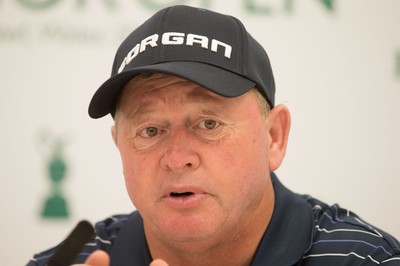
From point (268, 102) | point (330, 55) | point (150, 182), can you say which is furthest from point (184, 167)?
point (330, 55)

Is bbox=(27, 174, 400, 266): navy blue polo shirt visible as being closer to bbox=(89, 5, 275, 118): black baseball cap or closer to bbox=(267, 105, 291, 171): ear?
bbox=(267, 105, 291, 171): ear

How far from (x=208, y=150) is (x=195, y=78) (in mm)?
134

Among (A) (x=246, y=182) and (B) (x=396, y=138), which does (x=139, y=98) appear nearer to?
(A) (x=246, y=182)

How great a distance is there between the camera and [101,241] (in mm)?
1325

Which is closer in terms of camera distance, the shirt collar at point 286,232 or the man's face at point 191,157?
the man's face at point 191,157

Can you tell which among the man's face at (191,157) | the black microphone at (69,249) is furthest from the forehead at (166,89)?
the black microphone at (69,249)

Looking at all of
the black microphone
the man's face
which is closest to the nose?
the man's face

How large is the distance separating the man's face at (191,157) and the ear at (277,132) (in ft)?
0.22

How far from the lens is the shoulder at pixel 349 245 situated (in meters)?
1.13

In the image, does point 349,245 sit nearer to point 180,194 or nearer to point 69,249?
point 180,194

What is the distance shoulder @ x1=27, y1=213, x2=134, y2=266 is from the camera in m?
1.30

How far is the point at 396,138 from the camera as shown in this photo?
6.37 ft

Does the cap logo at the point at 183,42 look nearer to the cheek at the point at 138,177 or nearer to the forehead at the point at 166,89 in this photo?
the forehead at the point at 166,89

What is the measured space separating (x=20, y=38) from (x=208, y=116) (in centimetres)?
115
